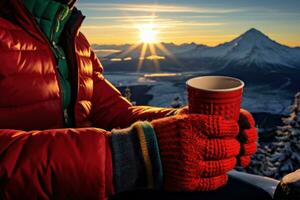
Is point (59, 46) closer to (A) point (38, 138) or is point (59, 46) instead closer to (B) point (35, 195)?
(A) point (38, 138)

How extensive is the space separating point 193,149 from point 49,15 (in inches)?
67.6

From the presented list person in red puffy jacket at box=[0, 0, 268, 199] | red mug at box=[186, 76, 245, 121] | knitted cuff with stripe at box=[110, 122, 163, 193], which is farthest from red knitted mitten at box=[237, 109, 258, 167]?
knitted cuff with stripe at box=[110, 122, 163, 193]

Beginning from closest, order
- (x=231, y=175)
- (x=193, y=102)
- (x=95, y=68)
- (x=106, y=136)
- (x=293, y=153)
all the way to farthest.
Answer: (x=106, y=136)
(x=193, y=102)
(x=231, y=175)
(x=95, y=68)
(x=293, y=153)

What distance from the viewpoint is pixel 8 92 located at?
2.83 m

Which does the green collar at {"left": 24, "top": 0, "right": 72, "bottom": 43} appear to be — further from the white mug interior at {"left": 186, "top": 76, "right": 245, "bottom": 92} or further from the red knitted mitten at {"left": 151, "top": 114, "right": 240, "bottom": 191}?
the red knitted mitten at {"left": 151, "top": 114, "right": 240, "bottom": 191}

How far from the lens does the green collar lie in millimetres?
3246

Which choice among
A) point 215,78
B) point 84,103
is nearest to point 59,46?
point 84,103

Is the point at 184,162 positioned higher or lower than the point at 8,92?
lower

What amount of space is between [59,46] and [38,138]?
1.42 metres

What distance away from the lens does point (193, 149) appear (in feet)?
7.11

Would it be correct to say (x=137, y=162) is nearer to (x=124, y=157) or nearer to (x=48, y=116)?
(x=124, y=157)

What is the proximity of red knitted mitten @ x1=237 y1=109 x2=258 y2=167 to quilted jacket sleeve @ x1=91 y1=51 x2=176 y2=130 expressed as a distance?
1.05 m

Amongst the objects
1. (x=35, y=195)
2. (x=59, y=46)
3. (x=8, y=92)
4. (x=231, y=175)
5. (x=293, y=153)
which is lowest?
(x=293, y=153)

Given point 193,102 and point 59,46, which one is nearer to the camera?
point 193,102
